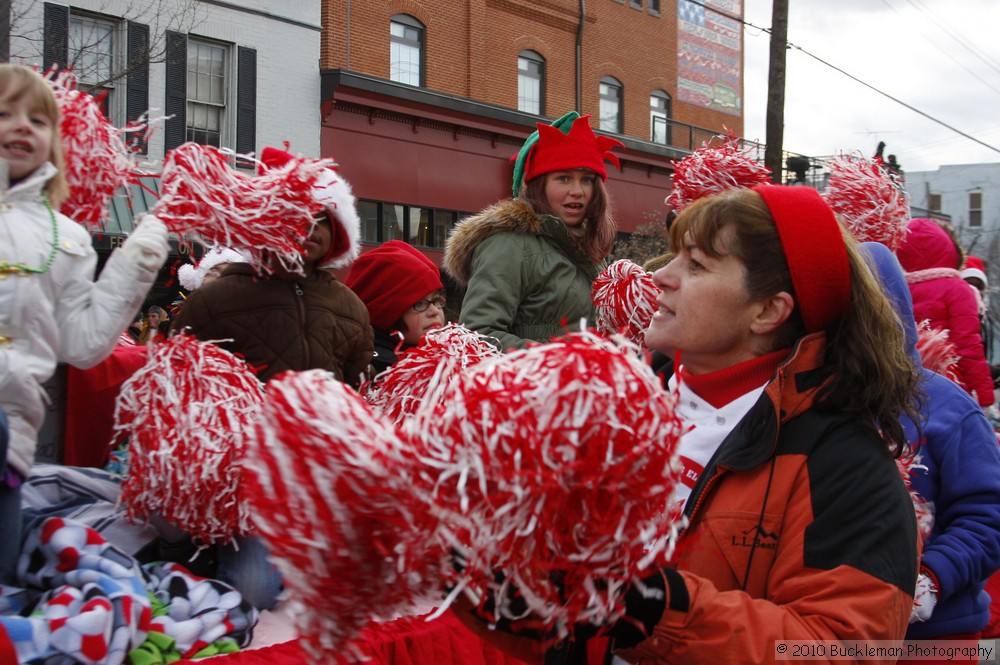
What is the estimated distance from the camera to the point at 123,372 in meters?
2.41

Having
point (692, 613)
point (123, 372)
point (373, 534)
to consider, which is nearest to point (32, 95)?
point (123, 372)

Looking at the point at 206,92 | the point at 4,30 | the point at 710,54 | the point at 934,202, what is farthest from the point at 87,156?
the point at 934,202

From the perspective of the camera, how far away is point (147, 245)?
202 cm

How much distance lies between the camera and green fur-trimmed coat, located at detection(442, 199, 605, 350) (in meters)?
2.99

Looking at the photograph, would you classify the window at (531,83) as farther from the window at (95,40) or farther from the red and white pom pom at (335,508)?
the red and white pom pom at (335,508)

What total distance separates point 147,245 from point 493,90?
52.7 ft

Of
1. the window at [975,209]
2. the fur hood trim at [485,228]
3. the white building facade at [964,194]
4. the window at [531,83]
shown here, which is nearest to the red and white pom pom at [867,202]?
the fur hood trim at [485,228]

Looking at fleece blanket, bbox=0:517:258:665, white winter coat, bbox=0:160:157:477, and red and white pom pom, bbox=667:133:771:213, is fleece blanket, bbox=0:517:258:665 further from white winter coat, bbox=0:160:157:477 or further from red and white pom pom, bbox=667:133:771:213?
red and white pom pom, bbox=667:133:771:213

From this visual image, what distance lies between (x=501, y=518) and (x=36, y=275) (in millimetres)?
1441

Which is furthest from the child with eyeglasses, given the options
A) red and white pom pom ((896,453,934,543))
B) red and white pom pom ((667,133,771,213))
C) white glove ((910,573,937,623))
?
white glove ((910,573,937,623))

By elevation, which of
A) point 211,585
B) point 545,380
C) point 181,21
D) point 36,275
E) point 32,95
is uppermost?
point 181,21

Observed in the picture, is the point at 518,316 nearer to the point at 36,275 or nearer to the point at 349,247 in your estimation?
the point at 349,247

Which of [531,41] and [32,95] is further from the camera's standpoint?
[531,41]

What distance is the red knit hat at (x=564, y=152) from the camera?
3307 mm
